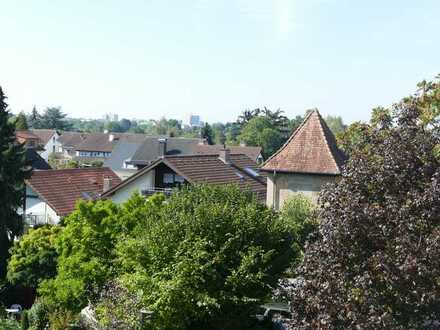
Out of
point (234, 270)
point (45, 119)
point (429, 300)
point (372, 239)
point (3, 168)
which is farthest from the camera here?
point (45, 119)

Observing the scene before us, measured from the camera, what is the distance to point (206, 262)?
19234 mm

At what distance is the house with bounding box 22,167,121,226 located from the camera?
1634 inches

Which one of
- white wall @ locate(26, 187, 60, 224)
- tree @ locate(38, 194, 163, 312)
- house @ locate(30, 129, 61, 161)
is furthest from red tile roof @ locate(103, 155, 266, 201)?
house @ locate(30, 129, 61, 161)

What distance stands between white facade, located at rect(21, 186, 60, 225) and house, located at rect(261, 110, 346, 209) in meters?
15.7

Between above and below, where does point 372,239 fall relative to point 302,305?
above

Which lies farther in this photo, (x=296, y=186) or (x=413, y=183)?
(x=296, y=186)

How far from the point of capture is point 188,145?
77438 mm

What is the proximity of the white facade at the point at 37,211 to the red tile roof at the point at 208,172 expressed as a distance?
7.15 meters

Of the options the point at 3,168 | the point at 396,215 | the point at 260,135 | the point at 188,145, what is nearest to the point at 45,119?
the point at 260,135

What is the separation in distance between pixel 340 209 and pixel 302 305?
205 cm

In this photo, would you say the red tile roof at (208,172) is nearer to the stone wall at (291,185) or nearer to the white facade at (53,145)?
the stone wall at (291,185)

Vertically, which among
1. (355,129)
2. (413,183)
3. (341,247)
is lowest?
(341,247)

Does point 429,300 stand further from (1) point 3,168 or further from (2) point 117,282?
(1) point 3,168

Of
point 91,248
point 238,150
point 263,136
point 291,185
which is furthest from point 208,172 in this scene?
point 263,136
